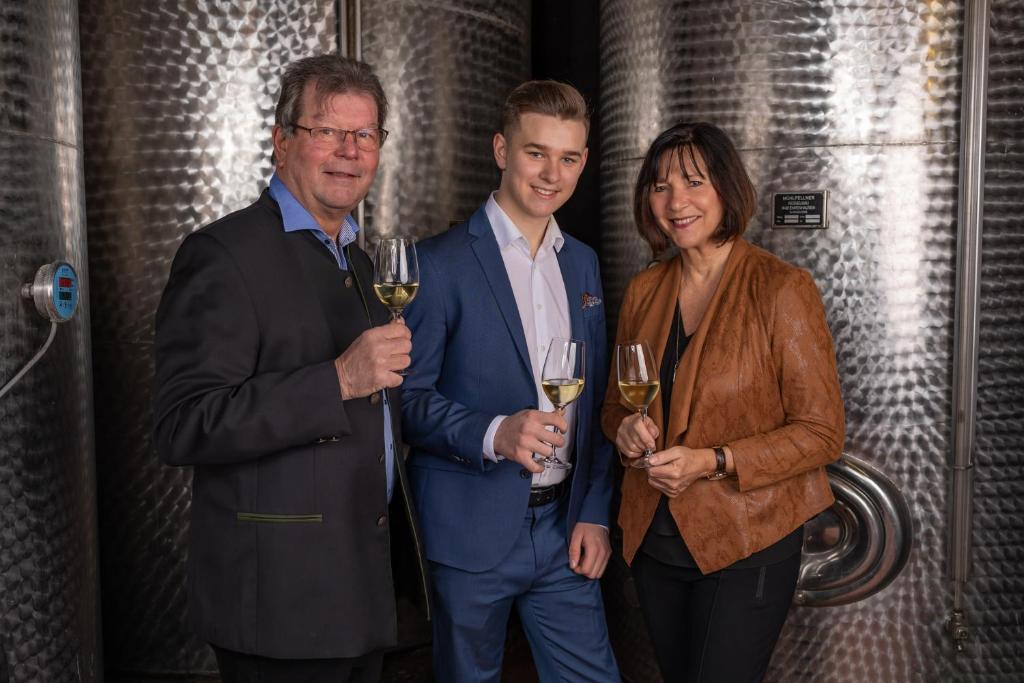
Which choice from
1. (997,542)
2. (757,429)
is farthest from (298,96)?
(997,542)

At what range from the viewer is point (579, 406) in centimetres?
241

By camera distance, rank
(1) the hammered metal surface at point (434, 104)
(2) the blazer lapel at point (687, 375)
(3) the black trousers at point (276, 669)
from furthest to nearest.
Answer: (1) the hammered metal surface at point (434, 104), (2) the blazer lapel at point (687, 375), (3) the black trousers at point (276, 669)

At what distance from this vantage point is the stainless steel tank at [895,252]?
282cm

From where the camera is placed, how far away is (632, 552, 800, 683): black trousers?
6.79 feet

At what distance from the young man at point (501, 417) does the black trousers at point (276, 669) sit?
38 centimetres

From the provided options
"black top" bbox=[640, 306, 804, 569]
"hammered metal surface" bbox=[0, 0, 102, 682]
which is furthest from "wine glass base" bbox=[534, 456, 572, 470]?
"hammered metal surface" bbox=[0, 0, 102, 682]

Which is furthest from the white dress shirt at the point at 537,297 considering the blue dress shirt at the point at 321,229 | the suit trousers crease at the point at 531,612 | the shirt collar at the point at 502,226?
the blue dress shirt at the point at 321,229

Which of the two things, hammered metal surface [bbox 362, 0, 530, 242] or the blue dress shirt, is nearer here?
the blue dress shirt

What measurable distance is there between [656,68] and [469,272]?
1.32 metres

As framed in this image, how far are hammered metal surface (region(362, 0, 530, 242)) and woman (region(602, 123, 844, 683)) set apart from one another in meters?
1.48

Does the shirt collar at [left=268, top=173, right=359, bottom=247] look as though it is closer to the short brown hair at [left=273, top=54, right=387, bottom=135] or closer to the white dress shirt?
the short brown hair at [left=273, top=54, right=387, bottom=135]

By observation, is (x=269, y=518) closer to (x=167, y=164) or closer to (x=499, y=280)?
(x=499, y=280)

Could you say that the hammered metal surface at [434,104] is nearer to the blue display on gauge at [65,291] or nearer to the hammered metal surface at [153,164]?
the hammered metal surface at [153,164]

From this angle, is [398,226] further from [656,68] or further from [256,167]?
[656,68]
